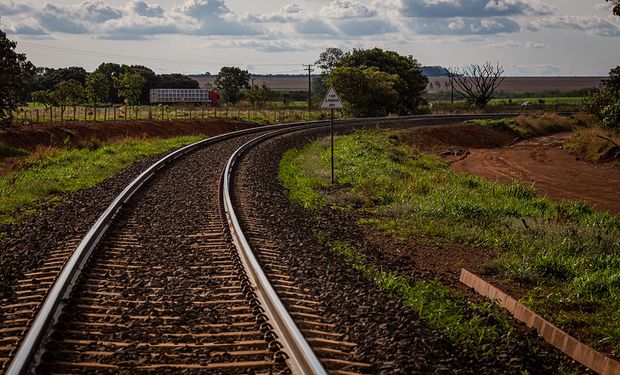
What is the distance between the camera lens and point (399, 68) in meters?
82.3

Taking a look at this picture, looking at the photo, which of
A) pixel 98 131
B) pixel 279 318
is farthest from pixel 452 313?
pixel 98 131

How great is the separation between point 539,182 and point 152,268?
21.6 meters

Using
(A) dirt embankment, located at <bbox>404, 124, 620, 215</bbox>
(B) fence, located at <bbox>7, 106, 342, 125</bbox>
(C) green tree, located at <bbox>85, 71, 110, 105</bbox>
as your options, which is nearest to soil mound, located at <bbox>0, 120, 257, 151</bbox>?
(B) fence, located at <bbox>7, 106, 342, 125</bbox>

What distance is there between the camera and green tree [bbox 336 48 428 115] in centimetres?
7931

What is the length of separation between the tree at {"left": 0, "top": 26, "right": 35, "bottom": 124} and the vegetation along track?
22.2 metres

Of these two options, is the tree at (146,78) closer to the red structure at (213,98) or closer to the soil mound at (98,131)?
the red structure at (213,98)

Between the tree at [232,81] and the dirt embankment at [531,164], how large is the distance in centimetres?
7498

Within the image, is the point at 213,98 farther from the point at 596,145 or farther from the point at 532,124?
the point at 596,145

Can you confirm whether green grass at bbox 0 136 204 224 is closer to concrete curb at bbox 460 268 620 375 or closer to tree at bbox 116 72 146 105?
concrete curb at bbox 460 268 620 375

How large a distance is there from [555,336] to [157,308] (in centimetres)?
421

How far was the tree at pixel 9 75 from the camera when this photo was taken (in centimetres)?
3064

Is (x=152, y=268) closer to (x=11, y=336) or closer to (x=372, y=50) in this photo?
(x=11, y=336)

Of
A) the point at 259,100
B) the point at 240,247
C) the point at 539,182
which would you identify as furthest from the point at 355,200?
the point at 259,100

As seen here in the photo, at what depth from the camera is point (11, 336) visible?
638cm
